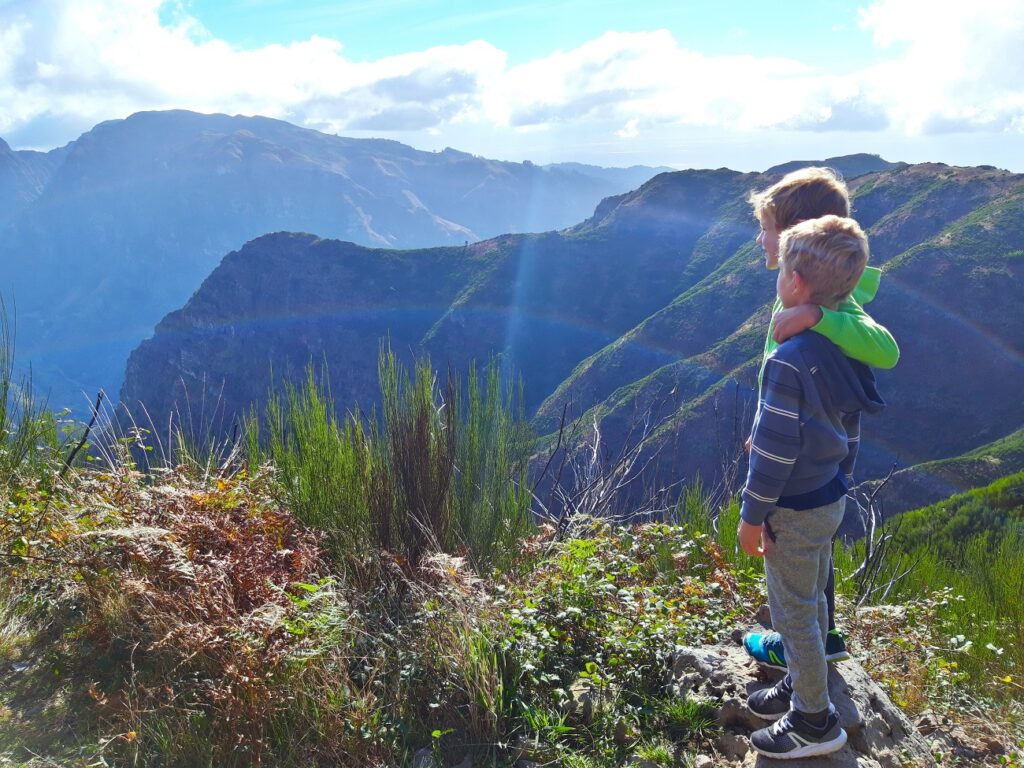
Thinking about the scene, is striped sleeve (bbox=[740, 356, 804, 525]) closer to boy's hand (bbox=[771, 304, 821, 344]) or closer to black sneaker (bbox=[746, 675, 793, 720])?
boy's hand (bbox=[771, 304, 821, 344])

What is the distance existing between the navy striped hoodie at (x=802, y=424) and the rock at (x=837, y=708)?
29.1 inches

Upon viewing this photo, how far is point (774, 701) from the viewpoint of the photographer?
7.93 feet

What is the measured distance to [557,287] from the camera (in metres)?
82.9

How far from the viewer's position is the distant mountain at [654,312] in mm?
44812

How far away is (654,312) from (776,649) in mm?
73491

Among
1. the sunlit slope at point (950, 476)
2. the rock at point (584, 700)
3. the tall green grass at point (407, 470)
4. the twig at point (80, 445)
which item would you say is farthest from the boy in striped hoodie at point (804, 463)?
the sunlit slope at point (950, 476)

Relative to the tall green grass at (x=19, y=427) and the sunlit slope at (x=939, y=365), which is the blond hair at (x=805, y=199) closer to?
the tall green grass at (x=19, y=427)

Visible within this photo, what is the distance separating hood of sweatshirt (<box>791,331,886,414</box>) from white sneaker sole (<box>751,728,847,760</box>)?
1.02 meters

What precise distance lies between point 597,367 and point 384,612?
194 feet

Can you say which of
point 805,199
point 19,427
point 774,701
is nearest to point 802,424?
point 805,199

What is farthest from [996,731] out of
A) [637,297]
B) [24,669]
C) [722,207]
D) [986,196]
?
[722,207]

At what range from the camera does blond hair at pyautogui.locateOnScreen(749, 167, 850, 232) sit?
2.46 meters

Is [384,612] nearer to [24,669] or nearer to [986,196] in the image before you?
[24,669]

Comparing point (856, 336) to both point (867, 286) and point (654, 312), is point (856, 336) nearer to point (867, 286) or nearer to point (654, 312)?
point (867, 286)
